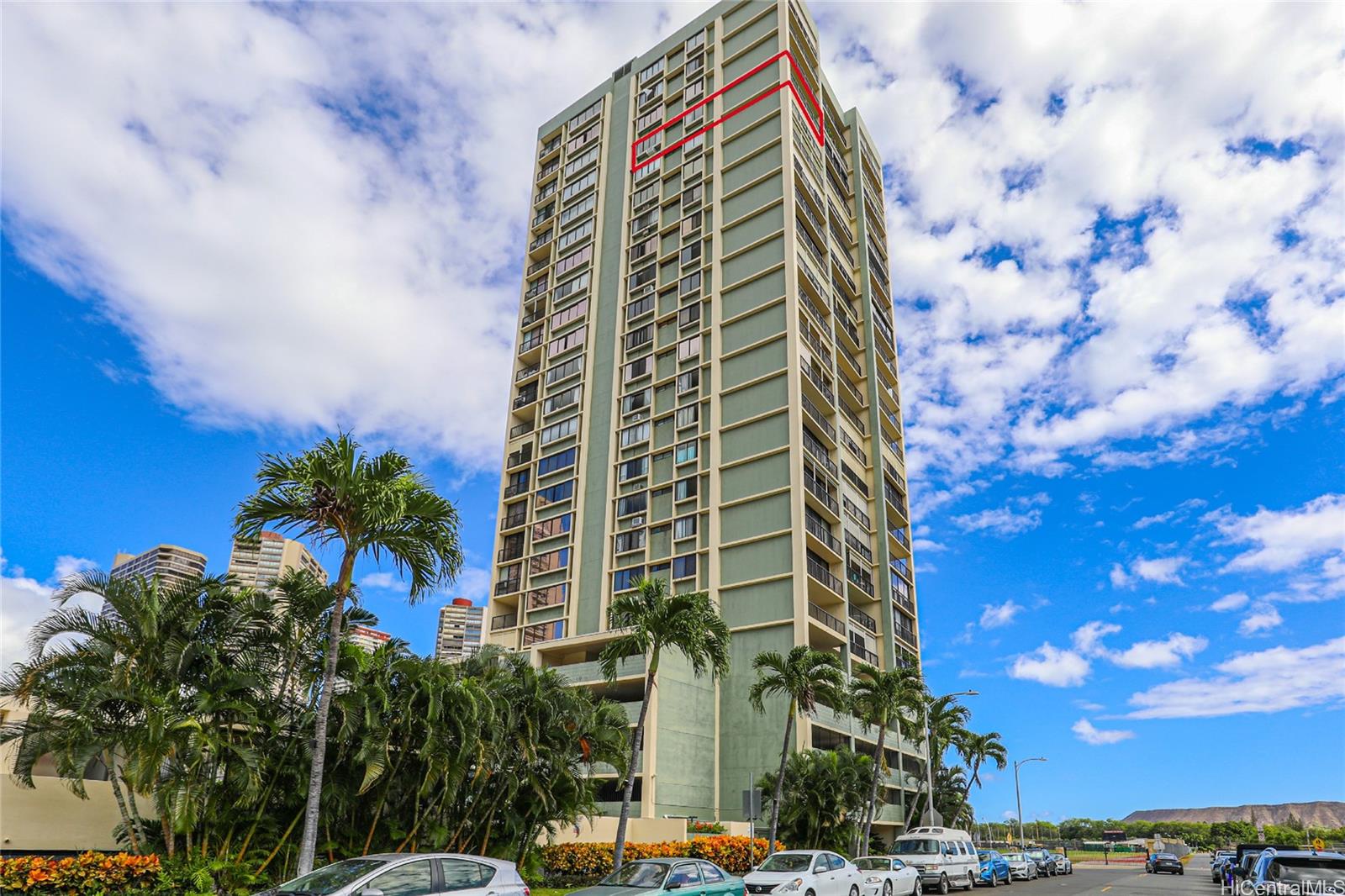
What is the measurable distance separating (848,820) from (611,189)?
51.3 metres

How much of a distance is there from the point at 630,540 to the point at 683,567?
4.96 metres

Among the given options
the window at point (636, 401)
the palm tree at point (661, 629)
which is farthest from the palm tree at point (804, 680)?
the window at point (636, 401)

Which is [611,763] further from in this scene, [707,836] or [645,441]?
[645,441]

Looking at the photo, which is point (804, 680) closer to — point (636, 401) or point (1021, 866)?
point (1021, 866)

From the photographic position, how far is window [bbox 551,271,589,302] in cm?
6650

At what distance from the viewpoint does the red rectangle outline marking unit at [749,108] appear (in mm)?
61562

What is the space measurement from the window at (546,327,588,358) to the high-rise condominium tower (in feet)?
0.64

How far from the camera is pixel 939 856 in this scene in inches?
1193

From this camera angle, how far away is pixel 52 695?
16141 mm

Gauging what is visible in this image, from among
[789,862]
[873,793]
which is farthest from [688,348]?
[789,862]

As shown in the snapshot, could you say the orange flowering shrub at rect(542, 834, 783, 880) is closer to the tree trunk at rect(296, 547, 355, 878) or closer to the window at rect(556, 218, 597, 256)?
the tree trunk at rect(296, 547, 355, 878)

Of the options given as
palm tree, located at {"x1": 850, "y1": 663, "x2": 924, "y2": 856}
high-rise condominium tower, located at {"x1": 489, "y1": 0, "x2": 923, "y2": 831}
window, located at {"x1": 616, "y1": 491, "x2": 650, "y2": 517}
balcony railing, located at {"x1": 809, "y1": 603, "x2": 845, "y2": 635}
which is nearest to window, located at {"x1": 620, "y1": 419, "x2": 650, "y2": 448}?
high-rise condominium tower, located at {"x1": 489, "y1": 0, "x2": 923, "y2": 831}

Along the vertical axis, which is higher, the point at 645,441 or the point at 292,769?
the point at 645,441

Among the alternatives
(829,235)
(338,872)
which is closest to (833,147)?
(829,235)
